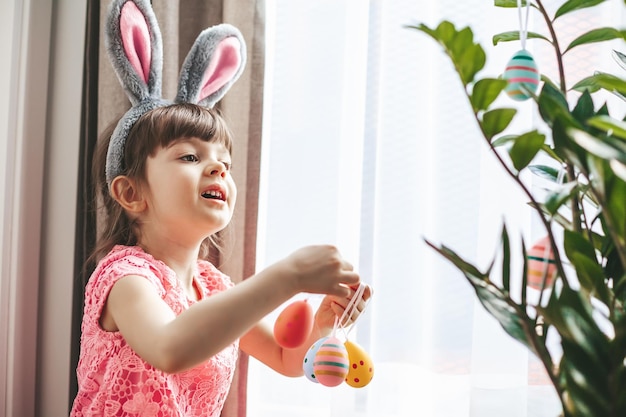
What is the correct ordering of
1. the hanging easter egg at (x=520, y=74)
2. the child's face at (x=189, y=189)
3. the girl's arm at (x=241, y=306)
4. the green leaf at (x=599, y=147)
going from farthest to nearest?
the child's face at (x=189, y=189) → the girl's arm at (x=241, y=306) → the hanging easter egg at (x=520, y=74) → the green leaf at (x=599, y=147)

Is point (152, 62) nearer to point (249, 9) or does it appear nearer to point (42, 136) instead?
point (249, 9)

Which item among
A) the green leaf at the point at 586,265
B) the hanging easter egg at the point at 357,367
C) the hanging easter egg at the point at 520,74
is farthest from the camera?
the hanging easter egg at the point at 357,367

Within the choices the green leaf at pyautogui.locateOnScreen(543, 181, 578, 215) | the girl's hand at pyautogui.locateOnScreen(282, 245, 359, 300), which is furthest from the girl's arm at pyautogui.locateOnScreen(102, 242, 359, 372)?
the green leaf at pyautogui.locateOnScreen(543, 181, 578, 215)

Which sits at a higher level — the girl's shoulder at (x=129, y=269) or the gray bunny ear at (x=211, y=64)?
the gray bunny ear at (x=211, y=64)

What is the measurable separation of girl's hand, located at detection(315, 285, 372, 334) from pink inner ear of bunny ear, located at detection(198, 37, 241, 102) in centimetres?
45

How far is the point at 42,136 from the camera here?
5.16 feet

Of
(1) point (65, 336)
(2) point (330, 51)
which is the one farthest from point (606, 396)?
(1) point (65, 336)

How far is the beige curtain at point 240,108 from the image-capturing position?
4.63 ft

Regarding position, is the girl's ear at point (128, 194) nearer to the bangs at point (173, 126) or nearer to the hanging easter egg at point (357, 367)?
the bangs at point (173, 126)

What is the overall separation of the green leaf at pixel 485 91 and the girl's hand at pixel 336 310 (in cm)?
45

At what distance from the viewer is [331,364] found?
0.89 m

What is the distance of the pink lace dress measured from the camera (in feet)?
3.45

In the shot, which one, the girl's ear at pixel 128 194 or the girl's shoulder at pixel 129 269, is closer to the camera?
the girl's shoulder at pixel 129 269

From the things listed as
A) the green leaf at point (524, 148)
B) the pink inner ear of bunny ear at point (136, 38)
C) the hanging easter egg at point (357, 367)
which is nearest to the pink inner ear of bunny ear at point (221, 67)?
the pink inner ear of bunny ear at point (136, 38)
